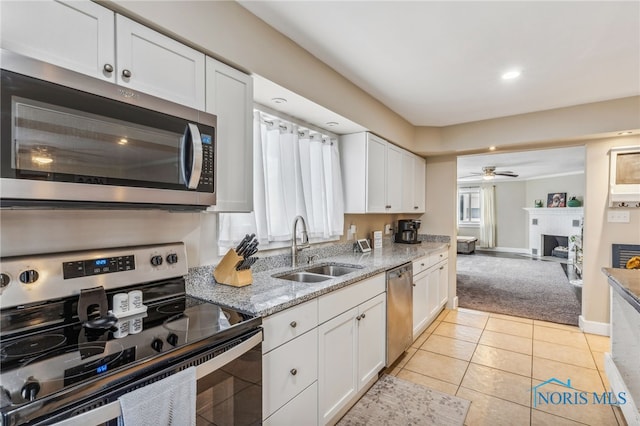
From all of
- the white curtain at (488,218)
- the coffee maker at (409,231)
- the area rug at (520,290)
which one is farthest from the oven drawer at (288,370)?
the white curtain at (488,218)

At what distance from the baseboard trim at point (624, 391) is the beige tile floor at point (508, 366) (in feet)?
0.66

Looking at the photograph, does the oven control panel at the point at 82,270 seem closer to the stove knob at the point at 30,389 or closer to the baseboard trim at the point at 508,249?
Result: the stove knob at the point at 30,389

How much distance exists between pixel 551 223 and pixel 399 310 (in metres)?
8.39

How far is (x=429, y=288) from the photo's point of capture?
137 inches

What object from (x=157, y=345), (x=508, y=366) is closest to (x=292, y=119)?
(x=157, y=345)

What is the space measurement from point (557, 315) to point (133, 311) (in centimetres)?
477

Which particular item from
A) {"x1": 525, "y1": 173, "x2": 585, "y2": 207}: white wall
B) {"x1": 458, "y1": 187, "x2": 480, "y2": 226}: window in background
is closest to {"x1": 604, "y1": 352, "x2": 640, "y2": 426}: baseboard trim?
{"x1": 525, "y1": 173, "x2": 585, "y2": 207}: white wall

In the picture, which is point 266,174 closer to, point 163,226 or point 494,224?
point 163,226

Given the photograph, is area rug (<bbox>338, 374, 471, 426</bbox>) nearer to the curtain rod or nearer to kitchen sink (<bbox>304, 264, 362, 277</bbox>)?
kitchen sink (<bbox>304, 264, 362, 277</bbox>)

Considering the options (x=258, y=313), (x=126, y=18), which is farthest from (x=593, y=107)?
(x=126, y=18)

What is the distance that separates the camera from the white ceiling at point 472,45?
67.9 inches

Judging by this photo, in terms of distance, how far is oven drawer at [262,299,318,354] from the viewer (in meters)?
1.44

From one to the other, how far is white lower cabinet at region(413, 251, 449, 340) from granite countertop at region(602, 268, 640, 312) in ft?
4.61

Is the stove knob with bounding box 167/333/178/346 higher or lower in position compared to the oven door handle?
higher
